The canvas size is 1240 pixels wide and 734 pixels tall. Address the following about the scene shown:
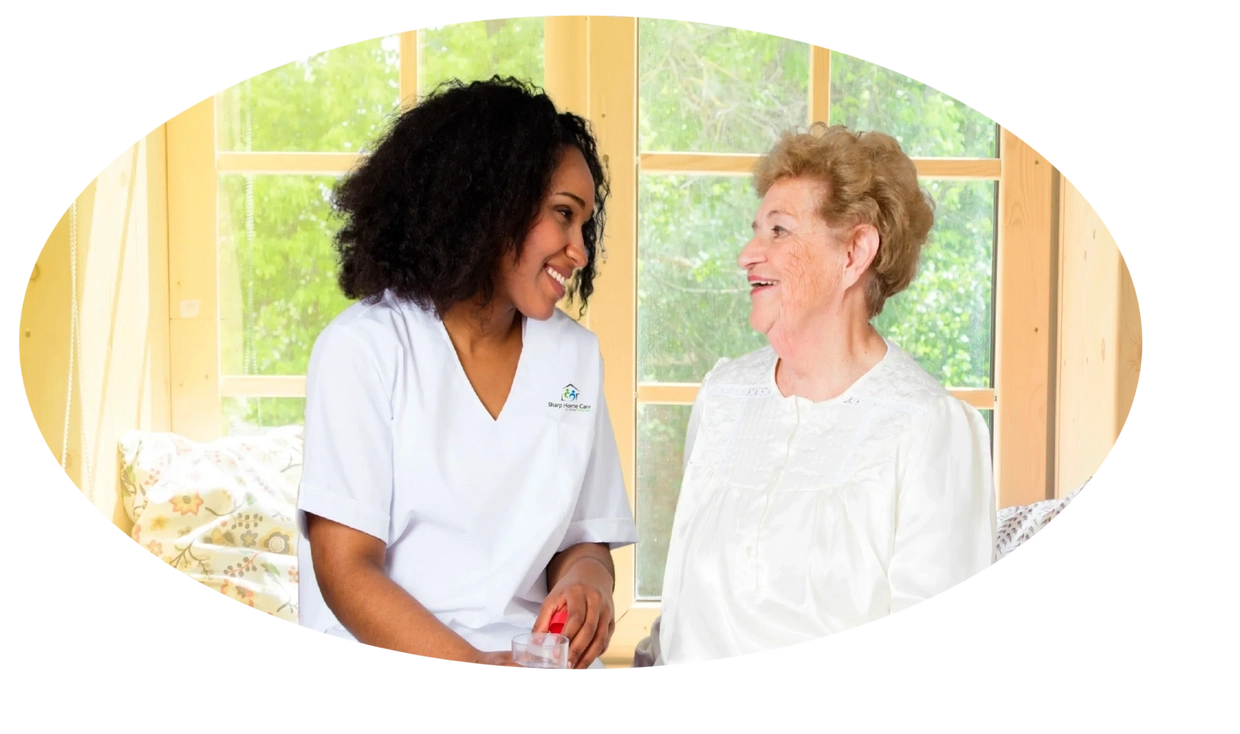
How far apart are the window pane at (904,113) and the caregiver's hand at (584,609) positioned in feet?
1.93

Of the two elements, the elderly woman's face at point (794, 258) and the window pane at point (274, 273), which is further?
the window pane at point (274, 273)

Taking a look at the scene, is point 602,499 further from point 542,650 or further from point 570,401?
point 542,650

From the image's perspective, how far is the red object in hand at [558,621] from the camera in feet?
4.28

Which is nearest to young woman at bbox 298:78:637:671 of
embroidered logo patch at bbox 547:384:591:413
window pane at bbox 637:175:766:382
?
embroidered logo patch at bbox 547:384:591:413

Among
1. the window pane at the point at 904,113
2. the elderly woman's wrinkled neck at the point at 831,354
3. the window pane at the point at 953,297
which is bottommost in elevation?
the elderly woman's wrinkled neck at the point at 831,354

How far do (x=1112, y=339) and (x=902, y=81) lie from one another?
36cm

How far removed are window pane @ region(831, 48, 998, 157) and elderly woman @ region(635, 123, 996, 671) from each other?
4 centimetres

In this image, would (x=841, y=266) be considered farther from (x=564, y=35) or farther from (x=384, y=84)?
(x=384, y=84)

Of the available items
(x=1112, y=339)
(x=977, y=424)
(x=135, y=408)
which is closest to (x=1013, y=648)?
(x=977, y=424)

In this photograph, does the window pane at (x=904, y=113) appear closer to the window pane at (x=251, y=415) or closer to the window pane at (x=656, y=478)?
the window pane at (x=656, y=478)

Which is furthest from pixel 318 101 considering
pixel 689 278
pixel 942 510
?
pixel 942 510

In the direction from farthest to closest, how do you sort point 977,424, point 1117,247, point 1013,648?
point 977,424
point 1117,247
point 1013,648

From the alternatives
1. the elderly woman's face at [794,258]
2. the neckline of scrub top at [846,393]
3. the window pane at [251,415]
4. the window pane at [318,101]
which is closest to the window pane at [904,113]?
the elderly woman's face at [794,258]

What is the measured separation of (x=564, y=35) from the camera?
4.66ft
